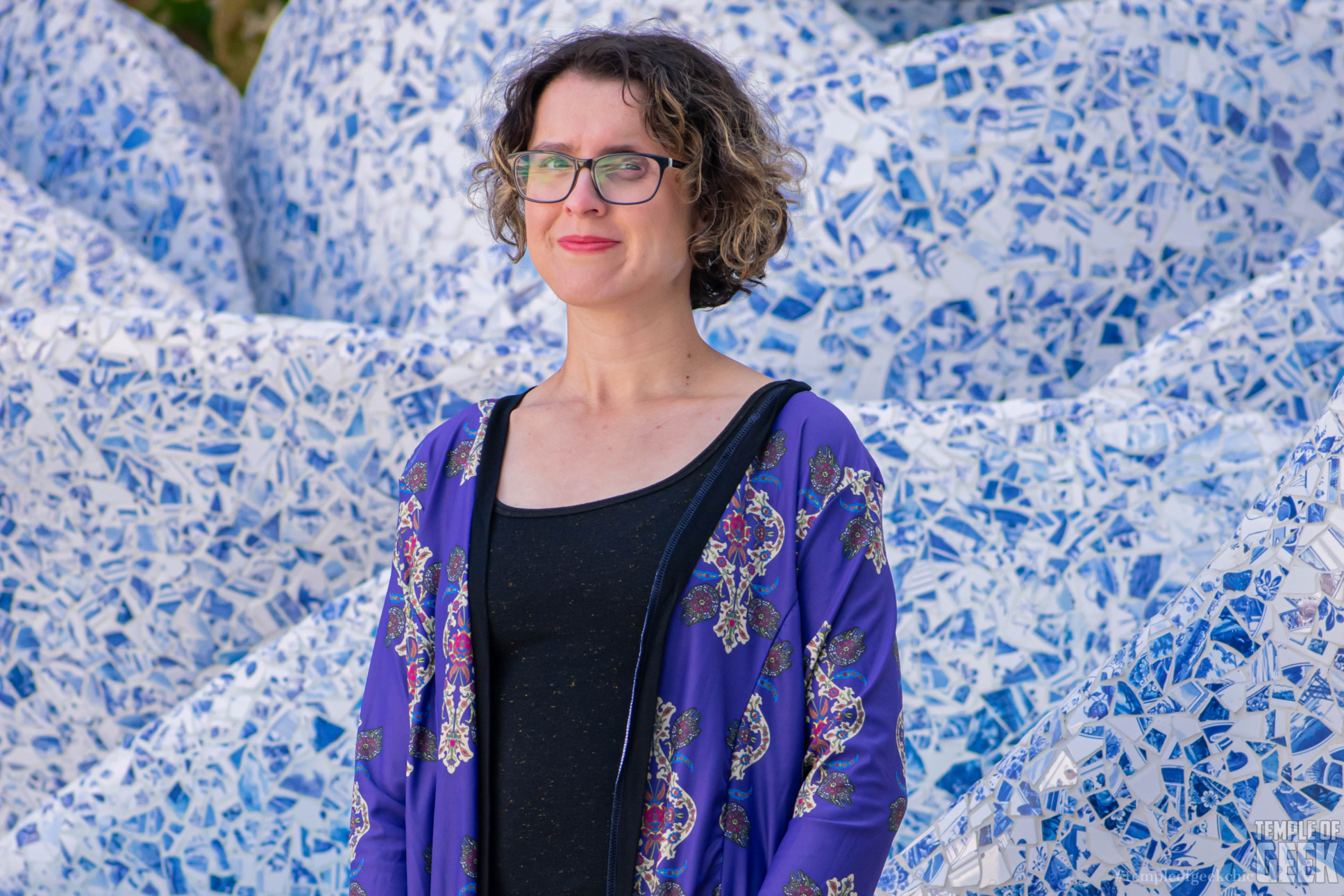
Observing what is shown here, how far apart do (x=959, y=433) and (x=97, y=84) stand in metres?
2.74

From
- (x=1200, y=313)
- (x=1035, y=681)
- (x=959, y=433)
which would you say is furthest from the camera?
(x=1200, y=313)

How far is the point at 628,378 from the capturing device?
41.1 inches

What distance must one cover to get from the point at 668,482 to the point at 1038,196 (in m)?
1.80

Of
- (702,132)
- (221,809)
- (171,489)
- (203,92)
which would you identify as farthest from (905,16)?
(702,132)

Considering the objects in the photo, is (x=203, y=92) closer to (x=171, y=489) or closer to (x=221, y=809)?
(x=171, y=489)

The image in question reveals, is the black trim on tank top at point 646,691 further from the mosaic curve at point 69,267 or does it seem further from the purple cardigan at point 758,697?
the mosaic curve at point 69,267

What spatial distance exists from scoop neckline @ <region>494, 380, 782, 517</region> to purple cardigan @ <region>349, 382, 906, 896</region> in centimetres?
1

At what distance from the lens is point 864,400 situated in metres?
2.49

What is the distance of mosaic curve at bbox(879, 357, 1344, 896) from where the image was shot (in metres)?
1.28

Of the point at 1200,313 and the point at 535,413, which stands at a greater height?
the point at 535,413

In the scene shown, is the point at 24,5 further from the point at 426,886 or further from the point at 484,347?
the point at 426,886

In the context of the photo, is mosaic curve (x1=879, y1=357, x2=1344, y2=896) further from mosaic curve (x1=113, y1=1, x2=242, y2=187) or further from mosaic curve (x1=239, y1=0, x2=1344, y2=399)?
mosaic curve (x1=113, y1=1, x2=242, y2=187)

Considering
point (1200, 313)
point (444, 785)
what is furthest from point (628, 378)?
point (1200, 313)

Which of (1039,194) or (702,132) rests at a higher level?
(702,132)
